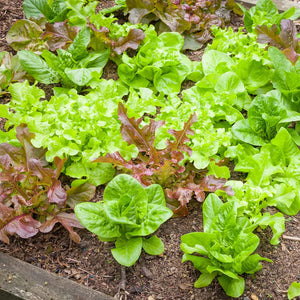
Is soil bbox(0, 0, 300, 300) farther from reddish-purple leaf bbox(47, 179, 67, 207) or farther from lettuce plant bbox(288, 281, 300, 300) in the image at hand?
reddish-purple leaf bbox(47, 179, 67, 207)

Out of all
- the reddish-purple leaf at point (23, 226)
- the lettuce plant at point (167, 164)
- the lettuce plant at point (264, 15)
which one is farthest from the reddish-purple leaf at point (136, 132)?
the lettuce plant at point (264, 15)

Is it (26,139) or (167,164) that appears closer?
(167,164)

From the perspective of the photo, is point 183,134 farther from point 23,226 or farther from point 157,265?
point 23,226

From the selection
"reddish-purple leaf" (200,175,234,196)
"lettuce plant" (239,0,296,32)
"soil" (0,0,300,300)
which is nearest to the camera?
"soil" (0,0,300,300)

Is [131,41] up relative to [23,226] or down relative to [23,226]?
up

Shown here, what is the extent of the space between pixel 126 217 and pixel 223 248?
0.55 metres

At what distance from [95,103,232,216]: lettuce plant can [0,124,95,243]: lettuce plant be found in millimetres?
304

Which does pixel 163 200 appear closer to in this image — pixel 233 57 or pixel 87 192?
pixel 87 192

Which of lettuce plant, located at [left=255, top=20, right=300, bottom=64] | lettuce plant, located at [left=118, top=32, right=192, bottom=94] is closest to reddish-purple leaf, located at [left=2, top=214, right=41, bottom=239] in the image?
lettuce plant, located at [left=118, top=32, right=192, bottom=94]

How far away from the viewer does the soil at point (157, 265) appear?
2.14 m

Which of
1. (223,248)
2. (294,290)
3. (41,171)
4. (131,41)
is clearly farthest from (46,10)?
(294,290)

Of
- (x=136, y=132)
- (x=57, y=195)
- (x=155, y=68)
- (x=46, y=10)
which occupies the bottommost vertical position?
(x=57, y=195)

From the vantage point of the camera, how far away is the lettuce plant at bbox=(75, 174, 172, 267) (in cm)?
211

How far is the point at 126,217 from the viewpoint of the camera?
2.09 m
